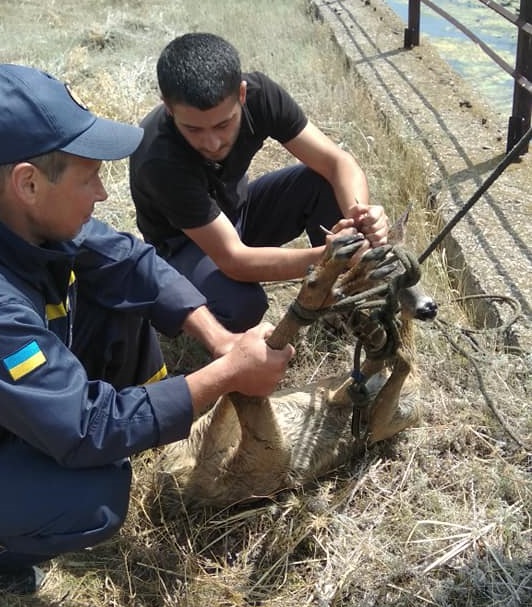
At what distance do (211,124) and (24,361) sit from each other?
1.43 meters

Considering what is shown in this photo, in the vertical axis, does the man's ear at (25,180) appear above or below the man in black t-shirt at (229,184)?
above

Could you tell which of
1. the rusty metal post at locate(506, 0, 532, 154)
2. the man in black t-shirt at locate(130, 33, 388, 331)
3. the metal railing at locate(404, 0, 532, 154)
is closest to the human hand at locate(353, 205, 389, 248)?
the man in black t-shirt at locate(130, 33, 388, 331)

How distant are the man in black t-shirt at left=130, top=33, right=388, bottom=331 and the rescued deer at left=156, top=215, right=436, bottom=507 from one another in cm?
47

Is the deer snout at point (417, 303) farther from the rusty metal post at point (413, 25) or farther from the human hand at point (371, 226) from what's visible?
the rusty metal post at point (413, 25)

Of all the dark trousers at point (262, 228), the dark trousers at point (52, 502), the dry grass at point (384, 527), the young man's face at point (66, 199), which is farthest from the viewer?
the dark trousers at point (262, 228)

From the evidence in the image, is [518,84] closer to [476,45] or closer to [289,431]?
[289,431]

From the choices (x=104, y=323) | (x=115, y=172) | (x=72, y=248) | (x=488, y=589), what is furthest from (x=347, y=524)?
(x=115, y=172)

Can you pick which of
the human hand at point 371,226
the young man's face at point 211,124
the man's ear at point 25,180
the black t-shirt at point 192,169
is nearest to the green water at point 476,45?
the black t-shirt at point 192,169

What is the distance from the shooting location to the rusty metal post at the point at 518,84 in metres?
4.71

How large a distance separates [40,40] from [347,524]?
7.45 m

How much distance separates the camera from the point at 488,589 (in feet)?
8.25

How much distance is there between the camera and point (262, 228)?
13.5ft

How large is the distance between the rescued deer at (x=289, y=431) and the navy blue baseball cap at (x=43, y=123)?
82cm

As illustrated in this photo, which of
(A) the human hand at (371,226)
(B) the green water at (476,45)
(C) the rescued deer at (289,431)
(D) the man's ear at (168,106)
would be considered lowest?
(B) the green water at (476,45)
